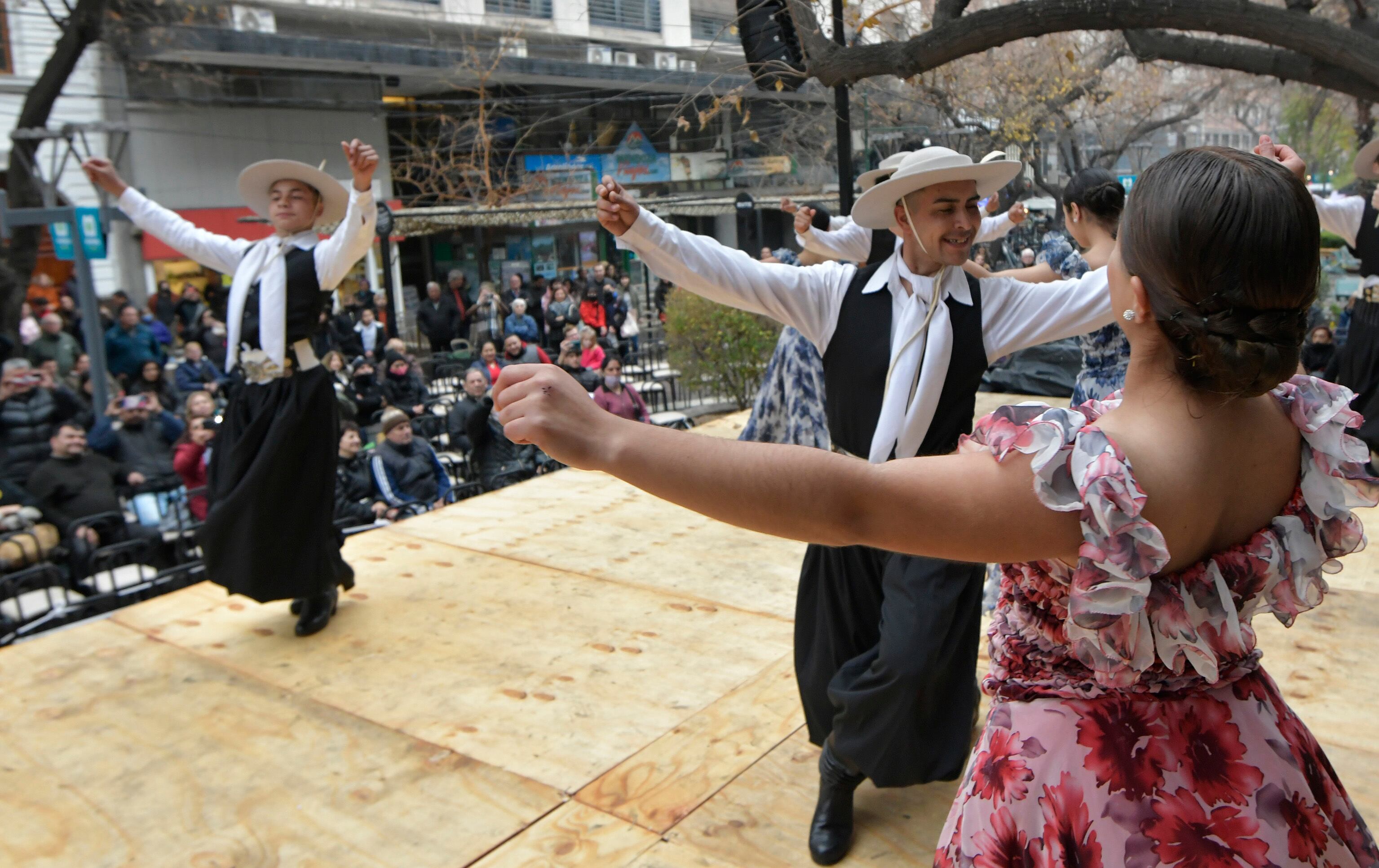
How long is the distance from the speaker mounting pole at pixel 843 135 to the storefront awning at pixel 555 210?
270 inches

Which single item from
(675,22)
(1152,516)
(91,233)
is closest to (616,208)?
(1152,516)

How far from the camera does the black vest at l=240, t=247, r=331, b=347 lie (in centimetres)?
457

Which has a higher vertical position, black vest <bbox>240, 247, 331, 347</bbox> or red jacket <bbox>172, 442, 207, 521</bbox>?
black vest <bbox>240, 247, 331, 347</bbox>

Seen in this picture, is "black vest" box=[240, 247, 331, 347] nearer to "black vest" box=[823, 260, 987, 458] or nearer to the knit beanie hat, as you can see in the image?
"black vest" box=[823, 260, 987, 458]

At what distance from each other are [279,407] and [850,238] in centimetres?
270

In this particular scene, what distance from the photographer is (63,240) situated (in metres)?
9.80

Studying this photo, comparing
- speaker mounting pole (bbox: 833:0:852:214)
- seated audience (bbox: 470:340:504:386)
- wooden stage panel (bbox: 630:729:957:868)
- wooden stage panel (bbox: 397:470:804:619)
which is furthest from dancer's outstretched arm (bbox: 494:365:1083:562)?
seated audience (bbox: 470:340:504:386)

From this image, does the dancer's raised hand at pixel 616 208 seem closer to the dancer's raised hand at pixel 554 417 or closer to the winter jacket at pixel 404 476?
the dancer's raised hand at pixel 554 417

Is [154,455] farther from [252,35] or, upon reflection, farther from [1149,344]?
[252,35]

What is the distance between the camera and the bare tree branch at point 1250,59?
5.05 meters

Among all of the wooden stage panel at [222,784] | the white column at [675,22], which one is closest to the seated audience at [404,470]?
the wooden stage panel at [222,784]

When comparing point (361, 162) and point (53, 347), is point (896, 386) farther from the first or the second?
point (53, 347)

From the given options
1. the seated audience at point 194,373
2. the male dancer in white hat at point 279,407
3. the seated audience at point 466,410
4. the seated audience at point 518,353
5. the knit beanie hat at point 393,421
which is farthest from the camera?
the seated audience at point 194,373

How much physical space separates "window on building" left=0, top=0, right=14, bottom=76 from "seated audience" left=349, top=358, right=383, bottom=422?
10203 mm
